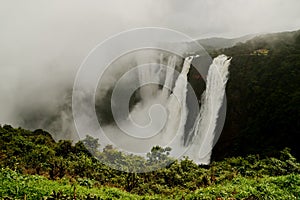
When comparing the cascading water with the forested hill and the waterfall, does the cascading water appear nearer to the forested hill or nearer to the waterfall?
the waterfall

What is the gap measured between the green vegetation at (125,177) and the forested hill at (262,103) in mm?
13441

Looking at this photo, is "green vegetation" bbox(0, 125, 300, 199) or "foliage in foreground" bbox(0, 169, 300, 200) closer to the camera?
"foliage in foreground" bbox(0, 169, 300, 200)

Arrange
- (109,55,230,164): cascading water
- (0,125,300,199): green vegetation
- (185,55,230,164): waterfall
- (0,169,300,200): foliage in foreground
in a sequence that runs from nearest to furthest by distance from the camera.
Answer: (0,169,300,200): foliage in foreground → (0,125,300,199): green vegetation → (185,55,230,164): waterfall → (109,55,230,164): cascading water

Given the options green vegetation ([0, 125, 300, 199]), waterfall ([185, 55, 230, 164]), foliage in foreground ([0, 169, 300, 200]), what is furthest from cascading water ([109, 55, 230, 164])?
foliage in foreground ([0, 169, 300, 200])

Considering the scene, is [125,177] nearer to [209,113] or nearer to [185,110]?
[209,113]

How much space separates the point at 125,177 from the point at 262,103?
2677 centimetres

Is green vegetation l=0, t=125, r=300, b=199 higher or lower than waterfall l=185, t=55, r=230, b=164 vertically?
lower

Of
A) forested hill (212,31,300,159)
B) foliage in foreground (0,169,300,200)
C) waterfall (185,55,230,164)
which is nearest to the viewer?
foliage in foreground (0,169,300,200)

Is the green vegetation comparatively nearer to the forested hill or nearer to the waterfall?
the forested hill

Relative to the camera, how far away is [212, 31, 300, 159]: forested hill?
3953cm

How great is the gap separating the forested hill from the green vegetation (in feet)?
44.1

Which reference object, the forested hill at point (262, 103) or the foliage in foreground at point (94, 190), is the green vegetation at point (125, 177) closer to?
the foliage in foreground at point (94, 190)

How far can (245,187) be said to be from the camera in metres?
14.3

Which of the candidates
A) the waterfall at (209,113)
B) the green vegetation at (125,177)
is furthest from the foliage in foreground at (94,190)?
the waterfall at (209,113)
